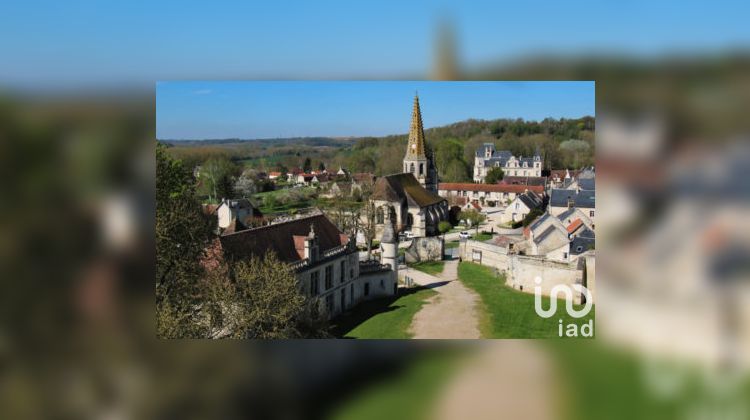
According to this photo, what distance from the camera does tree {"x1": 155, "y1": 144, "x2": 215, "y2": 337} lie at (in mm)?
4957

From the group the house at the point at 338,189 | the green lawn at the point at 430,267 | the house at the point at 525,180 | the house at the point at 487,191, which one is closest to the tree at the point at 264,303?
the house at the point at 338,189

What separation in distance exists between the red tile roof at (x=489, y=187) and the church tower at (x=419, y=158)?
0.50ft

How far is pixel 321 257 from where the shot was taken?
5441mm

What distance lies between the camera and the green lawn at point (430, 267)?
18.7ft

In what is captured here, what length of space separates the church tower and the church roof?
0.25ft

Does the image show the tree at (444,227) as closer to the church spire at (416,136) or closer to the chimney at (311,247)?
the church spire at (416,136)

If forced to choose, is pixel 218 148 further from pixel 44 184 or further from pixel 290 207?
pixel 44 184

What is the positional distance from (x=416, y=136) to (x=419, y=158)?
0.93ft

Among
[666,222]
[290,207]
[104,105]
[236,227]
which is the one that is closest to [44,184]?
[104,105]

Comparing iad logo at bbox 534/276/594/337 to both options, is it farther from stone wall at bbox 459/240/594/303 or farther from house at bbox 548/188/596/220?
house at bbox 548/188/596/220

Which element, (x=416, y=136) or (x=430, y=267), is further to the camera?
(x=430, y=267)

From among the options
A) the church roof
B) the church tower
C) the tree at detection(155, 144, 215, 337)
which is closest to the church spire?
the church tower

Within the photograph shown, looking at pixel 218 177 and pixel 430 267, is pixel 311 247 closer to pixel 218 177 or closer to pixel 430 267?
pixel 218 177

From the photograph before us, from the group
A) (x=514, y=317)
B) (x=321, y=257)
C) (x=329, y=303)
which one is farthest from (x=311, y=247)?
(x=514, y=317)
